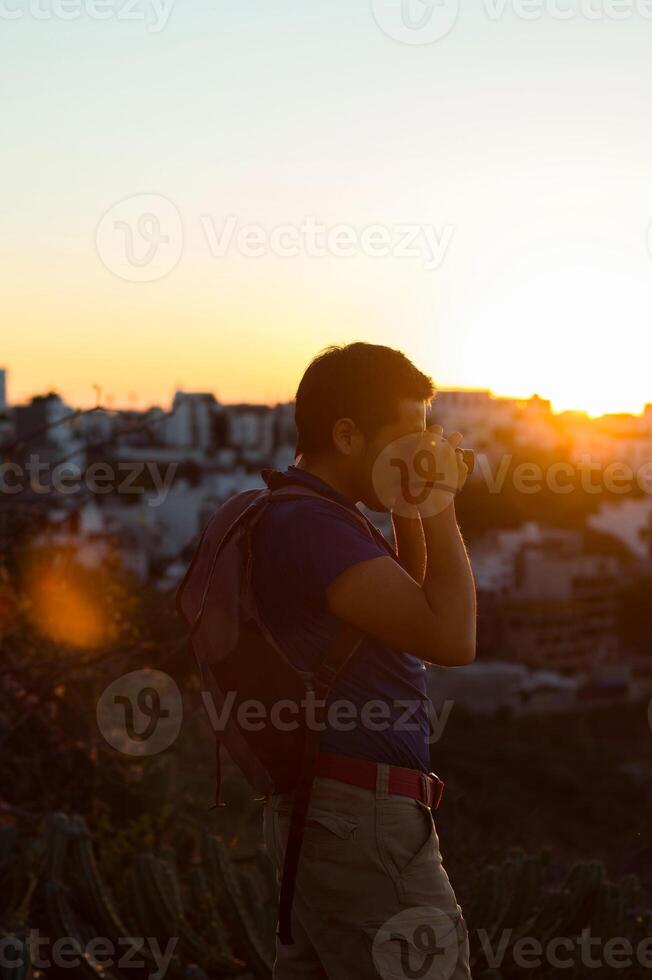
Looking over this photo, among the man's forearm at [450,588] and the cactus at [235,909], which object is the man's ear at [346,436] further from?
the cactus at [235,909]

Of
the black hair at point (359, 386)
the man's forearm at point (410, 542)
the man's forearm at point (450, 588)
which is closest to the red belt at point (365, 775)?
the man's forearm at point (450, 588)

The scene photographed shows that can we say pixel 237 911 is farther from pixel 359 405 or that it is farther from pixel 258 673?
pixel 359 405

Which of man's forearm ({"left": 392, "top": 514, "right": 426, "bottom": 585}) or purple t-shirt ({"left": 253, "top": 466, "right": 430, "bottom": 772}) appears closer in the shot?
purple t-shirt ({"left": 253, "top": 466, "right": 430, "bottom": 772})

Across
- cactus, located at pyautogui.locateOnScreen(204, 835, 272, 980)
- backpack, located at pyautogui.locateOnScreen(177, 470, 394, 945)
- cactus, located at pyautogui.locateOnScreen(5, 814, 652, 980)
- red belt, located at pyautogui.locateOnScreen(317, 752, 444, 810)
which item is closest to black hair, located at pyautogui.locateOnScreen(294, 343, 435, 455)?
backpack, located at pyautogui.locateOnScreen(177, 470, 394, 945)

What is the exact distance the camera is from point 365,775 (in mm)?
1852

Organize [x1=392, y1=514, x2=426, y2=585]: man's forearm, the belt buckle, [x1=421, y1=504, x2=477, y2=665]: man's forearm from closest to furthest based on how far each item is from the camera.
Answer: [x1=421, y1=504, x2=477, y2=665]: man's forearm → the belt buckle → [x1=392, y1=514, x2=426, y2=585]: man's forearm

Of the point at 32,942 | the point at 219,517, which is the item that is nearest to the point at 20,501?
the point at 32,942

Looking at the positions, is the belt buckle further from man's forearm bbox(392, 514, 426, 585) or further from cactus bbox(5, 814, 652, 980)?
cactus bbox(5, 814, 652, 980)

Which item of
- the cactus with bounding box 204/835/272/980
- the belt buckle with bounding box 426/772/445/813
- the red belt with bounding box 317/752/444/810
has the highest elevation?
the red belt with bounding box 317/752/444/810

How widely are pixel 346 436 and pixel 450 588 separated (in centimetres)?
30

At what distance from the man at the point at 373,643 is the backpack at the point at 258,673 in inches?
1.0

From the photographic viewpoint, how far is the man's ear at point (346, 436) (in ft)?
6.36

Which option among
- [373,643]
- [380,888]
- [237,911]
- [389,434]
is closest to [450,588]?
[373,643]

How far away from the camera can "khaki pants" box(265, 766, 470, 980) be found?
71.9 inches
